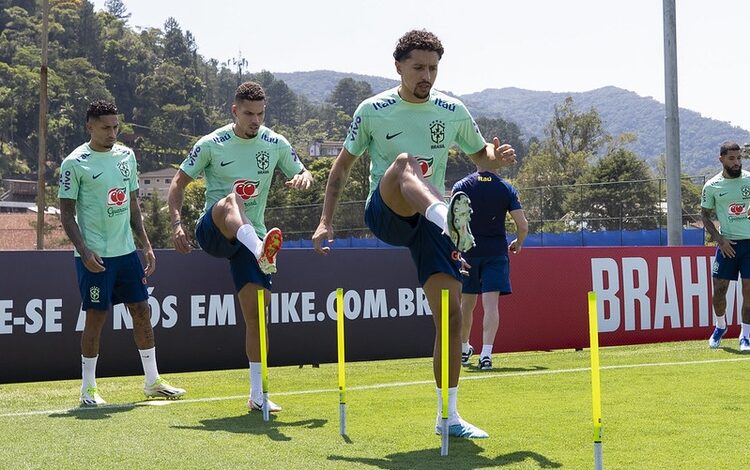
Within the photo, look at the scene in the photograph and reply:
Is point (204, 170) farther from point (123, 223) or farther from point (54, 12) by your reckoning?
point (54, 12)

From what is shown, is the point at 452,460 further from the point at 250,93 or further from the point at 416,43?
the point at 250,93

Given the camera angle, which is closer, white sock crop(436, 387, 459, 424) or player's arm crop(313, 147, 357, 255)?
white sock crop(436, 387, 459, 424)

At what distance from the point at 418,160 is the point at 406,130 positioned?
0.18m

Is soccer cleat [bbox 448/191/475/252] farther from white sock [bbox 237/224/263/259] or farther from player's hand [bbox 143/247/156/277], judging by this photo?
player's hand [bbox 143/247/156/277]

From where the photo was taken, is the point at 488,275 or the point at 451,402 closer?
the point at 451,402

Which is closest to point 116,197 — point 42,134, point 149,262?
point 149,262

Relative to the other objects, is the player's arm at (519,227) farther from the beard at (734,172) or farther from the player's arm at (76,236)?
the player's arm at (76,236)

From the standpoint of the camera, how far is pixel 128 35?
185500 millimetres

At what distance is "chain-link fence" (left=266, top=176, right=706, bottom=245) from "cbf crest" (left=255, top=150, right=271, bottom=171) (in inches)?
1125

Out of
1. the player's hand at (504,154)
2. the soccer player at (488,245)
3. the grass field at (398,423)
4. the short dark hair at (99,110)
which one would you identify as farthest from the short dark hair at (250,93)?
the soccer player at (488,245)

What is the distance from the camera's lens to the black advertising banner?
950 cm

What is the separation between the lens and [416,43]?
5750 mm

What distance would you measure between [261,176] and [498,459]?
3275 millimetres

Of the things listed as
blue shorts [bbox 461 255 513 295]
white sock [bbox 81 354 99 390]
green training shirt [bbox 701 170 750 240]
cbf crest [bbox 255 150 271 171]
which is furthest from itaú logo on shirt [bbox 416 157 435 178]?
green training shirt [bbox 701 170 750 240]
